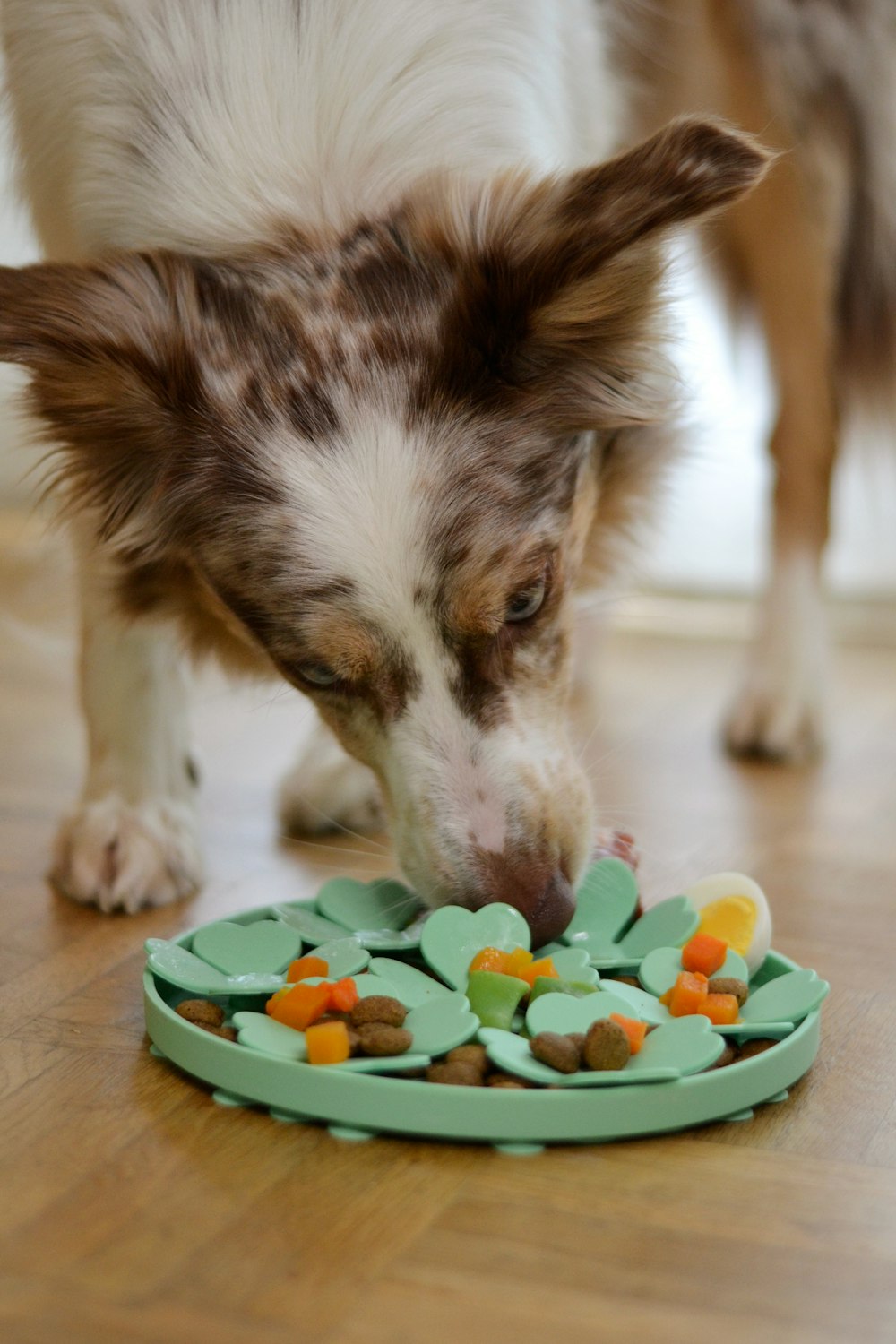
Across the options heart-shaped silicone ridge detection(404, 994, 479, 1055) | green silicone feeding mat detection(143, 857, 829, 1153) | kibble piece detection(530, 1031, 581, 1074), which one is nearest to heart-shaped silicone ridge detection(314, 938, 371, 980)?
green silicone feeding mat detection(143, 857, 829, 1153)

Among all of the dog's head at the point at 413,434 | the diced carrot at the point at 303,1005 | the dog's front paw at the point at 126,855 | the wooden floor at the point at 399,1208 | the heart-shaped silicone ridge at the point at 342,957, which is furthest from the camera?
the dog's front paw at the point at 126,855

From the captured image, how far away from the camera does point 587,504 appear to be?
2.02m

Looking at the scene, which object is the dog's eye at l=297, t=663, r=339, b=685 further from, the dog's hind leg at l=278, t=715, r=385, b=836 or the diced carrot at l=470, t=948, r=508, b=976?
the dog's hind leg at l=278, t=715, r=385, b=836

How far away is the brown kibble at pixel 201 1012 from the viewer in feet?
4.89

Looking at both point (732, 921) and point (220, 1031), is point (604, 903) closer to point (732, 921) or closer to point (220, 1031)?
point (732, 921)

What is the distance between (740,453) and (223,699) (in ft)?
5.33

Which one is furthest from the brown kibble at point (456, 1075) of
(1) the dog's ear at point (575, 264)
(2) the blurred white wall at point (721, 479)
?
(2) the blurred white wall at point (721, 479)

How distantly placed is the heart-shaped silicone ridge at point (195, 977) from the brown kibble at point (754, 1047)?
458mm

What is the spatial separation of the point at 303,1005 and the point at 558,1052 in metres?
0.25

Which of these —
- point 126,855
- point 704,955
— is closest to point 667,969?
point 704,955

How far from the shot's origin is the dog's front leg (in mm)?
2133

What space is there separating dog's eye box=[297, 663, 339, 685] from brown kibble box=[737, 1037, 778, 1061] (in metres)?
0.61

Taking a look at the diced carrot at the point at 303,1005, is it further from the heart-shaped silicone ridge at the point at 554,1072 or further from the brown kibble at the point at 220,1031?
→ the heart-shaped silicone ridge at the point at 554,1072

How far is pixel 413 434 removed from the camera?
168 cm
